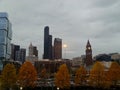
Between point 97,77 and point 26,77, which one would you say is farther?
point 97,77

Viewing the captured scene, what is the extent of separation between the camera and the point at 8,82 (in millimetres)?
82812

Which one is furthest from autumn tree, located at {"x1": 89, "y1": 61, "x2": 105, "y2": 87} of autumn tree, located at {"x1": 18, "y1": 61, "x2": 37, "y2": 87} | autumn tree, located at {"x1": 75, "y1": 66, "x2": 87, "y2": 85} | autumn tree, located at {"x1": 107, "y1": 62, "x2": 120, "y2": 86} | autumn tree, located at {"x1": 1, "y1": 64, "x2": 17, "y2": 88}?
autumn tree, located at {"x1": 1, "y1": 64, "x2": 17, "y2": 88}

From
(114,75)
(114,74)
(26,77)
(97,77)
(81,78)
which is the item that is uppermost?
(114,74)

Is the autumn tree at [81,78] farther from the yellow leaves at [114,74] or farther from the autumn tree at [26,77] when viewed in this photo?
the autumn tree at [26,77]

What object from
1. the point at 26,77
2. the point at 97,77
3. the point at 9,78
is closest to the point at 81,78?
the point at 97,77

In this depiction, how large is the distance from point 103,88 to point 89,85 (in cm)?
444

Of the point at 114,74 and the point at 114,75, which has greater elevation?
the point at 114,74

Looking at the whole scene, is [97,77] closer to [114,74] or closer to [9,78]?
[114,74]

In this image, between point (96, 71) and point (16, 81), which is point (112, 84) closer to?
point (96, 71)

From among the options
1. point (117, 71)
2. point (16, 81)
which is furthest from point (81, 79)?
point (16, 81)

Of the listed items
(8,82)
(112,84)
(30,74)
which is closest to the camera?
(8,82)

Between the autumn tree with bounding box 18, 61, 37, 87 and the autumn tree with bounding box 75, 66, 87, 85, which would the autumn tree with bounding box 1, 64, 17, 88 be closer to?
the autumn tree with bounding box 18, 61, 37, 87

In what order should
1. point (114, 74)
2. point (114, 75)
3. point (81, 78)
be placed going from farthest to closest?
1. point (81, 78)
2. point (114, 74)
3. point (114, 75)

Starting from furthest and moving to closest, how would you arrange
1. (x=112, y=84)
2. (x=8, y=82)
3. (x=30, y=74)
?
(x=112, y=84), (x=30, y=74), (x=8, y=82)
